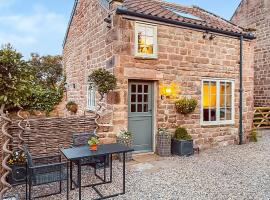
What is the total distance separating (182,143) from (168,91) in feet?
5.55

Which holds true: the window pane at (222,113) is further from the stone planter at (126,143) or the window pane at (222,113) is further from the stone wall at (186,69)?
the stone planter at (126,143)

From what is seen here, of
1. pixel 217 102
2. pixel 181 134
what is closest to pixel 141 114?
pixel 181 134

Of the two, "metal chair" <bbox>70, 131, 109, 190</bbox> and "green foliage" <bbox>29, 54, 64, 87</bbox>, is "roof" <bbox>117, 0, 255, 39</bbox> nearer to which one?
"metal chair" <bbox>70, 131, 109, 190</bbox>

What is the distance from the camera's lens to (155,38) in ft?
24.8

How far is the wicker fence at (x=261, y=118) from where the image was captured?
40.6 feet

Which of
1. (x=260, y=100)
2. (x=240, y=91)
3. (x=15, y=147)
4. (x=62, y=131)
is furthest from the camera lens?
(x=260, y=100)

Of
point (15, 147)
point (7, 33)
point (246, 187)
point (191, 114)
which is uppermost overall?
point (7, 33)

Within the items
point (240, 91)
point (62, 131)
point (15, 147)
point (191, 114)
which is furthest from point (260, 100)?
point (15, 147)

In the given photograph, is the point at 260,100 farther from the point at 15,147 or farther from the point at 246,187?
the point at 15,147

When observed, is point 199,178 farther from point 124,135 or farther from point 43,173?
point 43,173

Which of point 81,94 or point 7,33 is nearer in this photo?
point 81,94

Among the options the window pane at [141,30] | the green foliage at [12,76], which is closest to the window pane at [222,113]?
the window pane at [141,30]

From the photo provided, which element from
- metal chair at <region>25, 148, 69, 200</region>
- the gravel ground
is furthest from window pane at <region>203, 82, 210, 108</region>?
metal chair at <region>25, 148, 69, 200</region>

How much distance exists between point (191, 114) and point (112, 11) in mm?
4241
